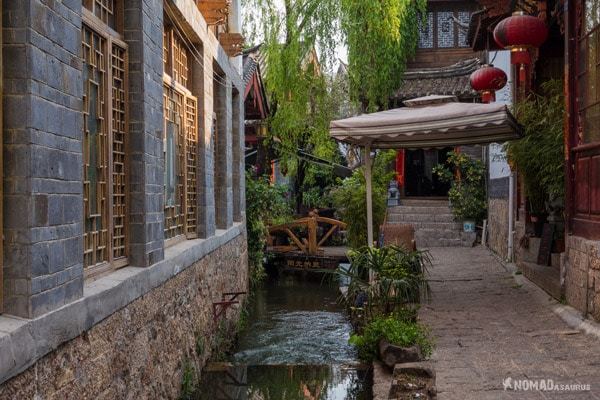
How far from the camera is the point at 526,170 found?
10.4 meters

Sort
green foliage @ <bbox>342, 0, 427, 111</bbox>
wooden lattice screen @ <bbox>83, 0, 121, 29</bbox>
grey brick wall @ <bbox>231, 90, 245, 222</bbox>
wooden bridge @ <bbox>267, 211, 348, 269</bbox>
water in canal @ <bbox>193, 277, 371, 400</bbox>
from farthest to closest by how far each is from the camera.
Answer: green foliage @ <bbox>342, 0, 427, 111</bbox>
wooden bridge @ <bbox>267, 211, 348, 269</bbox>
grey brick wall @ <bbox>231, 90, 245, 222</bbox>
water in canal @ <bbox>193, 277, 371, 400</bbox>
wooden lattice screen @ <bbox>83, 0, 121, 29</bbox>

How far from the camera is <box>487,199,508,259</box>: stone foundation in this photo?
560 inches

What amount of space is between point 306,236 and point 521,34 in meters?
9.97

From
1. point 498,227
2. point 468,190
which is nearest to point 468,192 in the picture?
point 468,190

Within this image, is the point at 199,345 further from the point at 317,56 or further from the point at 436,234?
the point at 317,56

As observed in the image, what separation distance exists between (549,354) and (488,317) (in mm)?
1883

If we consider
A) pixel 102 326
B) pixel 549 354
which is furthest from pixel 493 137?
pixel 102 326

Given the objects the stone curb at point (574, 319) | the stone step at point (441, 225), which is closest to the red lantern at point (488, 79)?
the stone curb at point (574, 319)

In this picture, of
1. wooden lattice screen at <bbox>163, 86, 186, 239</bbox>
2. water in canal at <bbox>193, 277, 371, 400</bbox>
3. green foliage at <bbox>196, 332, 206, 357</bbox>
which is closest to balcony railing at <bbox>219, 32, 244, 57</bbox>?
wooden lattice screen at <bbox>163, 86, 186, 239</bbox>

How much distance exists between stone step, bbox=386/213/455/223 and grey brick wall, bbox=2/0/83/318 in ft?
50.2

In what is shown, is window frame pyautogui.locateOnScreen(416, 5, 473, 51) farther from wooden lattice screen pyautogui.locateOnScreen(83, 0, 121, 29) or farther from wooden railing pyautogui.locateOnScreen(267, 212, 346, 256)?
wooden lattice screen pyautogui.locateOnScreen(83, 0, 121, 29)

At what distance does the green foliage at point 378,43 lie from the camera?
18219mm

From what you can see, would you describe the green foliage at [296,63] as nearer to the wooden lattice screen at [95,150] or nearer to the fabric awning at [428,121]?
the fabric awning at [428,121]

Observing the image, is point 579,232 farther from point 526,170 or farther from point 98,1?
point 98,1
